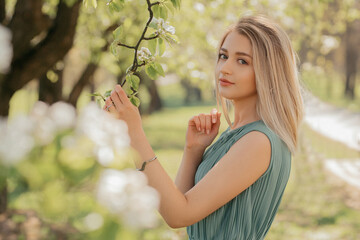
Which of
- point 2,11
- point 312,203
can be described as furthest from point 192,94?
point 2,11

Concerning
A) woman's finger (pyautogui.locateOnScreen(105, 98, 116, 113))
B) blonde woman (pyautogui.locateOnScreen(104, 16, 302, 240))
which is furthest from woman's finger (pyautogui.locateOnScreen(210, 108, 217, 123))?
woman's finger (pyautogui.locateOnScreen(105, 98, 116, 113))

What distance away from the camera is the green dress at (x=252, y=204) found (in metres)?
2.10

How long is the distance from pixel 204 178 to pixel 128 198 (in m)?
1.33

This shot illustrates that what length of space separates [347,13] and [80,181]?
32.4ft

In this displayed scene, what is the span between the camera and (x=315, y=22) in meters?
12.0

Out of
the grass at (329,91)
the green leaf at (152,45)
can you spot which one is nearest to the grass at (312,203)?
the green leaf at (152,45)

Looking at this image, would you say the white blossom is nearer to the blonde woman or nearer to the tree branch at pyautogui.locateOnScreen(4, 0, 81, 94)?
the blonde woman

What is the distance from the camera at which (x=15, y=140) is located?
63 centimetres

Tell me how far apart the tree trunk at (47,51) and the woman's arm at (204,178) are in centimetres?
350

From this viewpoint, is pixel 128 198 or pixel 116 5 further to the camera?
pixel 116 5

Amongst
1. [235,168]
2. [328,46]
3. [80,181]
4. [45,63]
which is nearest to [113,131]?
[80,181]

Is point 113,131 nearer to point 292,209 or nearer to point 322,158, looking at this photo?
point 292,209

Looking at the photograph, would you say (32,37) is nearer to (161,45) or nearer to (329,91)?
(161,45)

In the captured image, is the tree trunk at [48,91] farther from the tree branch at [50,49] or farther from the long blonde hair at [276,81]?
the long blonde hair at [276,81]
